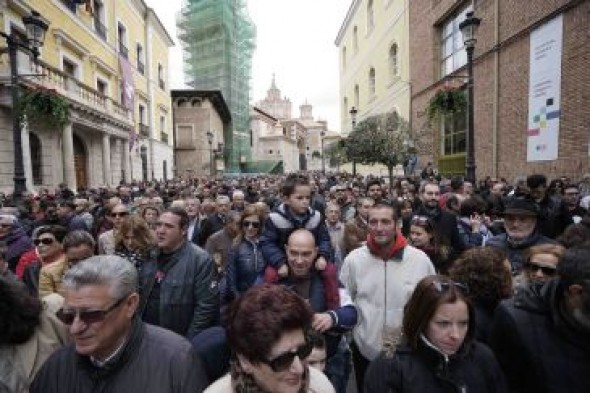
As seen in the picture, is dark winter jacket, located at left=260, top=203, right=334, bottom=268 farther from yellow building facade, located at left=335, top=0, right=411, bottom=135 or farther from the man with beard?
yellow building facade, located at left=335, top=0, right=411, bottom=135

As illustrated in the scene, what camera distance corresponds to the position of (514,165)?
12.9m

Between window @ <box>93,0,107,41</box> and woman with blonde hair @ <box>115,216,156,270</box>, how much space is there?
22.4 m

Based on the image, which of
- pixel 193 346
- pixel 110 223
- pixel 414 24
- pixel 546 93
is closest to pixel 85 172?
pixel 110 223

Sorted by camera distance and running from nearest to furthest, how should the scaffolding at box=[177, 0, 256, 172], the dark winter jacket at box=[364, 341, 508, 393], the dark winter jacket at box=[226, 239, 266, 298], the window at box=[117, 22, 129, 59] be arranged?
the dark winter jacket at box=[364, 341, 508, 393]
the dark winter jacket at box=[226, 239, 266, 298]
the window at box=[117, 22, 129, 59]
the scaffolding at box=[177, 0, 256, 172]

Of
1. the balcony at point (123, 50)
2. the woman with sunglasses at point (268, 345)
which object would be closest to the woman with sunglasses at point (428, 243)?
the woman with sunglasses at point (268, 345)

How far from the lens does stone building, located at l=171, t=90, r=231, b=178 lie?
4647 centimetres

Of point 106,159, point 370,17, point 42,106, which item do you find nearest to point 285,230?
point 42,106

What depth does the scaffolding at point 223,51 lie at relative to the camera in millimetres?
47594

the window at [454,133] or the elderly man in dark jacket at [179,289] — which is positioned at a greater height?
the window at [454,133]

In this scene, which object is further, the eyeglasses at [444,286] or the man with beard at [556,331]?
the eyeglasses at [444,286]

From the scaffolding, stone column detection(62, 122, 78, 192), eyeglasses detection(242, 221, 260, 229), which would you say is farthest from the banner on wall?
the scaffolding

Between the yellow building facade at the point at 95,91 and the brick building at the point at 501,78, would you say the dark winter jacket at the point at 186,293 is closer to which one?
the yellow building facade at the point at 95,91

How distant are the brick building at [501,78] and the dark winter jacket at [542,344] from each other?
9152 mm

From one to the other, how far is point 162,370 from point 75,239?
2.63 metres
